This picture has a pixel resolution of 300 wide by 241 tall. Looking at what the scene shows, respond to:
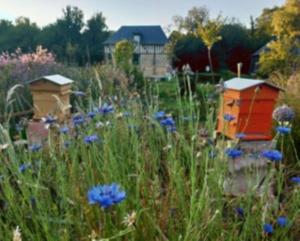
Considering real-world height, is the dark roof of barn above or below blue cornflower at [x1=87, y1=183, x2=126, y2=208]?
above

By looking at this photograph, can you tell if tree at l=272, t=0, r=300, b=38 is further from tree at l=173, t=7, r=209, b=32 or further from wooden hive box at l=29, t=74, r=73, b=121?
tree at l=173, t=7, r=209, b=32

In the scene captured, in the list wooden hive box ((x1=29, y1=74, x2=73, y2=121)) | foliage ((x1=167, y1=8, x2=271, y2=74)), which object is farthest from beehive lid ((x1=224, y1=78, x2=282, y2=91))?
foliage ((x1=167, y1=8, x2=271, y2=74))

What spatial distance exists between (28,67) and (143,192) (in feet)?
19.7

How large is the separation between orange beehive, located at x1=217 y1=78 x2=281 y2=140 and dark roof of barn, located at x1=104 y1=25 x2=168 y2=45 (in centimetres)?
3303

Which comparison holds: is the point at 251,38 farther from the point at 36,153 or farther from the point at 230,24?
the point at 36,153

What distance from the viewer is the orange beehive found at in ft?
6.82

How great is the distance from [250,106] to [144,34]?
34610mm

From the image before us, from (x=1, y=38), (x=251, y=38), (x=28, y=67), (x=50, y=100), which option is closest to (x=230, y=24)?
(x=251, y=38)

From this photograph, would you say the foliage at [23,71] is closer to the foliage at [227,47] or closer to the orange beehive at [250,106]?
the orange beehive at [250,106]

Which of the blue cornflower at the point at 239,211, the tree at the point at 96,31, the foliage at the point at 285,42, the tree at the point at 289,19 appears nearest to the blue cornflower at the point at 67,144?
the blue cornflower at the point at 239,211

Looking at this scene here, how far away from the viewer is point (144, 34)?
117 feet

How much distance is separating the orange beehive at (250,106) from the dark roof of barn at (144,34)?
108 feet

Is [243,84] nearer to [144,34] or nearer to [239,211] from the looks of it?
[239,211]

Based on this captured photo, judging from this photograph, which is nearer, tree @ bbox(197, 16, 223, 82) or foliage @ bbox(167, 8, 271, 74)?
tree @ bbox(197, 16, 223, 82)
